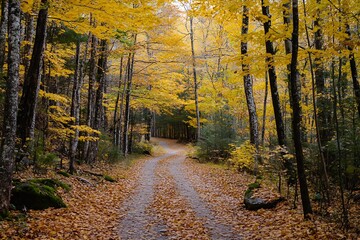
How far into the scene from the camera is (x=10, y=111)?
6.52 metres

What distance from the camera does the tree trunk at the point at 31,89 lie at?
33.1 ft

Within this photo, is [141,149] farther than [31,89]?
Answer: Yes

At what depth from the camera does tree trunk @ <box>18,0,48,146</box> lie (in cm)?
1009

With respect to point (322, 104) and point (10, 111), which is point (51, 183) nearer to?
point (10, 111)

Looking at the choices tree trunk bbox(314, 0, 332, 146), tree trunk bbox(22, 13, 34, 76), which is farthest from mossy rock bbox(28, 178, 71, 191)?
tree trunk bbox(314, 0, 332, 146)

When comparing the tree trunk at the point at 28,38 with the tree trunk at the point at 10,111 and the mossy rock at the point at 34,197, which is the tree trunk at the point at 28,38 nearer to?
the tree trunk at the point at 10,111

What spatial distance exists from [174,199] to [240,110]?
15273 millimetres

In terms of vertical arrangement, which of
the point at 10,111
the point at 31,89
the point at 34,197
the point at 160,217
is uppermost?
the point at 31,89

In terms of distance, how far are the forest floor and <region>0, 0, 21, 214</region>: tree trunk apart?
76 cm

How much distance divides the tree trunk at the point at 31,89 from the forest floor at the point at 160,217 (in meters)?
1.80

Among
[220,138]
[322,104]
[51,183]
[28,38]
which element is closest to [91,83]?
[28,38]

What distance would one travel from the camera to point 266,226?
720 centimetres

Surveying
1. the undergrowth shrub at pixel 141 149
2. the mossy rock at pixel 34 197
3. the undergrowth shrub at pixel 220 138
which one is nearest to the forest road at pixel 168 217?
the mossy rock at pixel 34 197

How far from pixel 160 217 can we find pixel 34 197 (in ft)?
11.2
